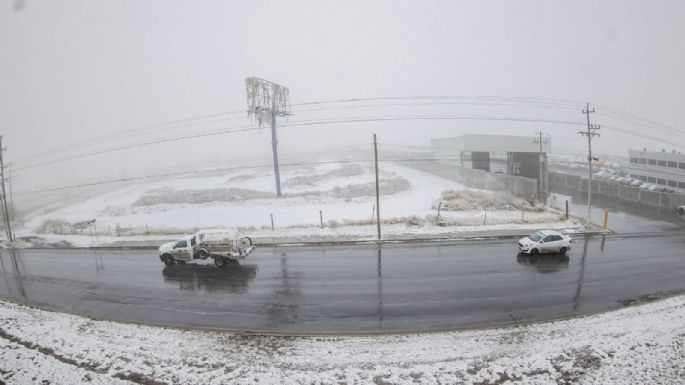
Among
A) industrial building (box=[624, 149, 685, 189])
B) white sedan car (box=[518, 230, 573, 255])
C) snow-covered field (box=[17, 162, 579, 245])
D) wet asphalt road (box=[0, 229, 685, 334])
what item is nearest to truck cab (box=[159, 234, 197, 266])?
wet asphalt road (box=[0, 229, 685, 334])

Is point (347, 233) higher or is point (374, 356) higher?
point (347, 233)

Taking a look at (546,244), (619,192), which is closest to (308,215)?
(546,244)

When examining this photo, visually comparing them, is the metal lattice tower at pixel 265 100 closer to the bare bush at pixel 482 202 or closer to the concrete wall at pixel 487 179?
the bare bush at pixel 482 202

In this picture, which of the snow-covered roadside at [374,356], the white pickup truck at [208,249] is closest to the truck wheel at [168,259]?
the white pickup truck at [208,249]

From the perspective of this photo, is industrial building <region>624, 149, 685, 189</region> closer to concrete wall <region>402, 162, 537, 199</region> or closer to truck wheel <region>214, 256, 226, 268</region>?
concrete wall <region>402, 162, 537, 199</region>

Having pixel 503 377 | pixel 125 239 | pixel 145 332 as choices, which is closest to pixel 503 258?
pixel 503 377

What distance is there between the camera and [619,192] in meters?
39.9

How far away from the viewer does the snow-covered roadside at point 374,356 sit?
9.73 m

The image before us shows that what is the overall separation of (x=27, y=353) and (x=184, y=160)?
17260cm

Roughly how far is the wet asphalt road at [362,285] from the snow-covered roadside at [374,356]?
0.86m

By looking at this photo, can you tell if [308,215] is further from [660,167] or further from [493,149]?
[660,167]

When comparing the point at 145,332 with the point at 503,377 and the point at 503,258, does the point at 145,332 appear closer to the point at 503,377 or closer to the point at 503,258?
the point at 503,377

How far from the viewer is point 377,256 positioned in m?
20.0

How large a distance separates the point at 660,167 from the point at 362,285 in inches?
2377
